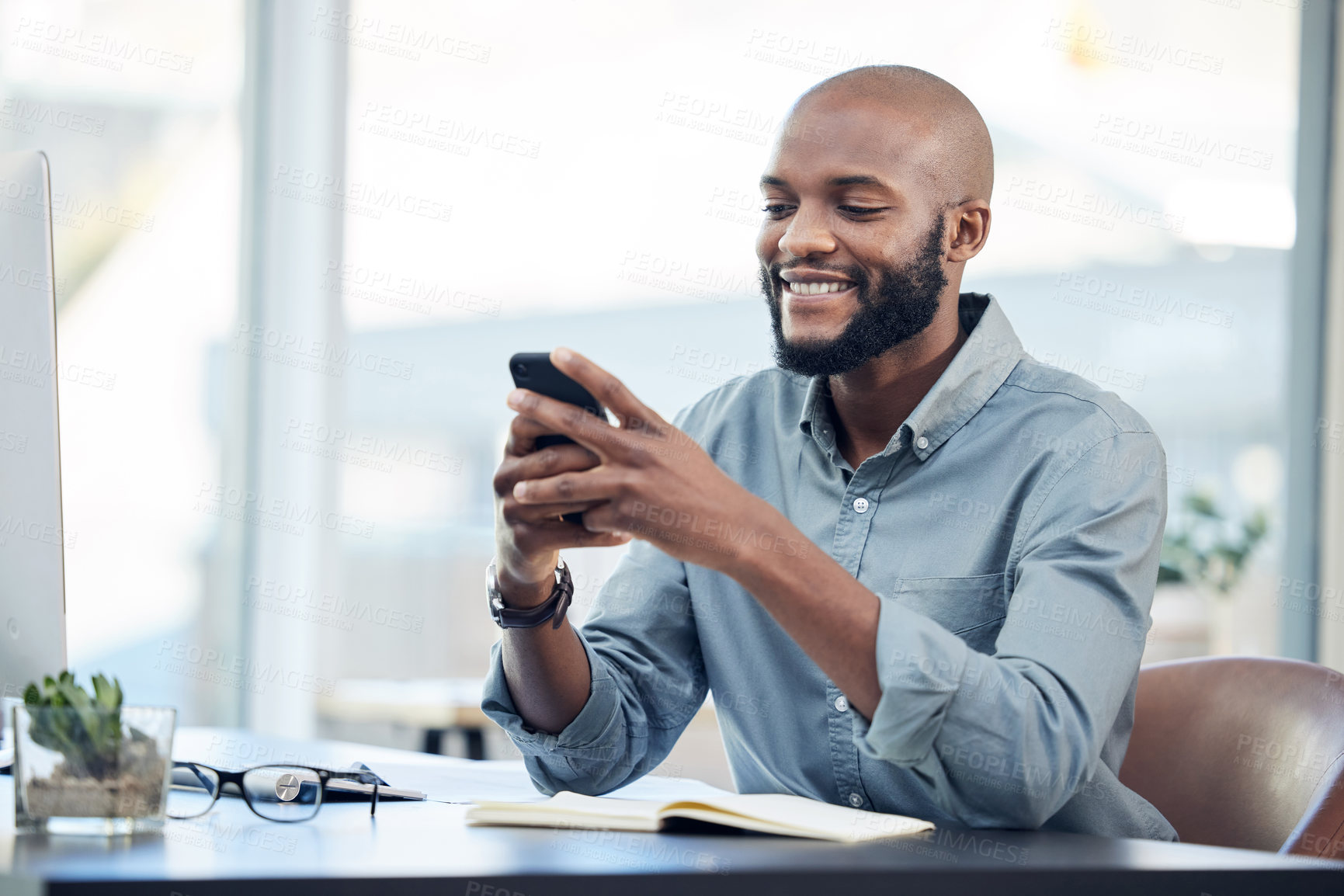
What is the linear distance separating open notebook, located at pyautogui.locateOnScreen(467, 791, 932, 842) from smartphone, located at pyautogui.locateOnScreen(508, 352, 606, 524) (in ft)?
1.05

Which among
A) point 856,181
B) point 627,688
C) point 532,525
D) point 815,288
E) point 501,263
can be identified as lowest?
point 627,688

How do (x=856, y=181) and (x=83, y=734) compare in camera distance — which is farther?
(x=856, y=181)

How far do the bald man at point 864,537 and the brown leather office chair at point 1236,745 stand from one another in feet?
0.36

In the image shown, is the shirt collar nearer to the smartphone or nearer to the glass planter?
the smartphone

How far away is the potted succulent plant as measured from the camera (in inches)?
30.8

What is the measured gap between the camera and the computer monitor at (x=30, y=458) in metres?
1.00

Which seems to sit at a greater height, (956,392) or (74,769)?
(956,392)

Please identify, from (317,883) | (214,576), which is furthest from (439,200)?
(317,883)

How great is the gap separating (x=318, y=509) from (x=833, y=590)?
272 cm

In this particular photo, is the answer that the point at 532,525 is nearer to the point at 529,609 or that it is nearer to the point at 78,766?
the point at 529,609

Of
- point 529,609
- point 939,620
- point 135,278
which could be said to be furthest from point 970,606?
point 135,278

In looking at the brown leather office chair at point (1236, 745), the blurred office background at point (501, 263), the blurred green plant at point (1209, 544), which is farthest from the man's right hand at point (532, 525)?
the blurred green plant at point (1209, 544)

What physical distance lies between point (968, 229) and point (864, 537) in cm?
45

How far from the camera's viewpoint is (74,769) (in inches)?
30.9
